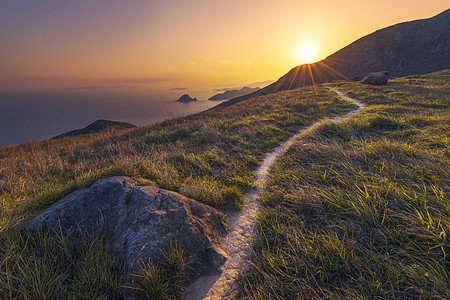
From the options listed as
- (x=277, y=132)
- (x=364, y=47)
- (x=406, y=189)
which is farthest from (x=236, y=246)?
(x=364, y=47)

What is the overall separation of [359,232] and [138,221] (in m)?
3.42

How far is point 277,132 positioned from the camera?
375 inches

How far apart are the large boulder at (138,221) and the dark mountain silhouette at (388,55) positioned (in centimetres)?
8506

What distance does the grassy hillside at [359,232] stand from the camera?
6.49ft

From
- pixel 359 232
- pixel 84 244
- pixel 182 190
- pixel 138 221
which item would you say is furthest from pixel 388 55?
pixel 84 244

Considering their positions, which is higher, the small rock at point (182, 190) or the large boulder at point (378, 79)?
the large boulder at point (378, 79)

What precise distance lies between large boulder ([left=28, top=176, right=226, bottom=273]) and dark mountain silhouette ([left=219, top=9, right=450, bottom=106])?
279 feet

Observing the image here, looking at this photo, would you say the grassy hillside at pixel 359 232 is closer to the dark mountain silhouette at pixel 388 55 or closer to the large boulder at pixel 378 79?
the large boulder at pixel 378 79

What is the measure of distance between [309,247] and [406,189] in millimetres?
2498

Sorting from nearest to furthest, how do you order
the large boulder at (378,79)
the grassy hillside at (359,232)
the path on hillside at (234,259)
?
the grassy hillside at (359,232) < the path on hillside at (234,259) < the large boulder at (378,79)

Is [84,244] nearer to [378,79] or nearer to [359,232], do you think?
[359,232]

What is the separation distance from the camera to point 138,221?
2.73m

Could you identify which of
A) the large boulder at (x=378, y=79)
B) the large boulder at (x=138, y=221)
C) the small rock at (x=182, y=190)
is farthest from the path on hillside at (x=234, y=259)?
the large boulder at (x=378, y=79)

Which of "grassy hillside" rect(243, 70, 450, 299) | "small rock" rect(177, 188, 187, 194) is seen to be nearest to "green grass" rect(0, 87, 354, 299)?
"small rock" rect(177, 188, 187, 194)
